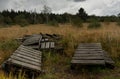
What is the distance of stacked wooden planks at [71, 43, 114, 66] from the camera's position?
712cm

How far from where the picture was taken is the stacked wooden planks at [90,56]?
7.12m

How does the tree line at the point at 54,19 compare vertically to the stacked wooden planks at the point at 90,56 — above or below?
above

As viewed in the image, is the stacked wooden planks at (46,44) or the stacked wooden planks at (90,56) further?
the stacked wooden planks at (46,44)

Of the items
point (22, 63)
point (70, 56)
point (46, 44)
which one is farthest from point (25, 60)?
point (46, 44)

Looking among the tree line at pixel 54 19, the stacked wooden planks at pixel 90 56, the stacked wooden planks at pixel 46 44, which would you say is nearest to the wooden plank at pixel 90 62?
the stacked wooden planks at pixel 90 56

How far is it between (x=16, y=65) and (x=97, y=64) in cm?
235

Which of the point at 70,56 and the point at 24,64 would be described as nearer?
the point at 24,64

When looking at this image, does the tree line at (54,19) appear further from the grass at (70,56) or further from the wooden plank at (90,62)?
the wooden plank at (90,62)

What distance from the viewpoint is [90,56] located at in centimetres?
768

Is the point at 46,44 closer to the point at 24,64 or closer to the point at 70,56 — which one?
the point at 70,56

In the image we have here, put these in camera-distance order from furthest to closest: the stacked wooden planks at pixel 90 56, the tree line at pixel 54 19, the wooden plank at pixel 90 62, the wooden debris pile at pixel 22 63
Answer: the tree line at pixel 54 19
the stacked wooden planks at pixel 90 56
the wooden plank at pixel 90 62
the wooden debris pile at pixel 22 63

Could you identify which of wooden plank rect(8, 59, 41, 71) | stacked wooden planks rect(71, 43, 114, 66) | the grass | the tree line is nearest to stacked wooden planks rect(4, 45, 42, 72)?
wooden plank rect(8, 59, 41, 71)

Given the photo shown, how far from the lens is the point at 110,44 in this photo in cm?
987

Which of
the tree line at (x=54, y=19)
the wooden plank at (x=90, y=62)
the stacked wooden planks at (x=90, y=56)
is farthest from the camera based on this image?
the tree line at (x=54, y=19)
